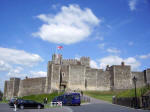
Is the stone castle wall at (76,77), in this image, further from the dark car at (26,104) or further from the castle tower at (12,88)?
the dark car at (26,104)

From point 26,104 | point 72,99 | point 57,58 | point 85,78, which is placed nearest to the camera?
point 26,104

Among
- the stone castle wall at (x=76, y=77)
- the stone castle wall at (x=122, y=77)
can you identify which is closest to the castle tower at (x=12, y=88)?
the stone castle wall at (x=76, y=77)

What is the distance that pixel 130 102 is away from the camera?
23.1 meters

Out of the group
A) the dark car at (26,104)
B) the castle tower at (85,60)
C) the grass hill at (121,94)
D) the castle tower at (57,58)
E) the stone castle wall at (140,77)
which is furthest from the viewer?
the castle tower at (85,60)

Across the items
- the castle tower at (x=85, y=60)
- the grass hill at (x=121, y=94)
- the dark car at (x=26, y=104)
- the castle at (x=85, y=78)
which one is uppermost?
the castle tower at (x=85, y=60)

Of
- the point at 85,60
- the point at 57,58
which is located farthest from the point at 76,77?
the point at 85,60

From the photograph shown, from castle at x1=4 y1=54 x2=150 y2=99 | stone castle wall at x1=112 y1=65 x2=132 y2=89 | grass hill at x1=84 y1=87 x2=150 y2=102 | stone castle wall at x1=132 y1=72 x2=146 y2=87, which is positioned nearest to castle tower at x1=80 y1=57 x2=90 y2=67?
castle at x1=4 y1=54 x2=150 y2=99

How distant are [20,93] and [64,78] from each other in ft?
66.2

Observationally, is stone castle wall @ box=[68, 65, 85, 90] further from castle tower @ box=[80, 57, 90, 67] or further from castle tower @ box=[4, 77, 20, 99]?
castle tower @ box=[4, 77, 20, 99]

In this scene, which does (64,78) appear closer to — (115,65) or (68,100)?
(115,65)

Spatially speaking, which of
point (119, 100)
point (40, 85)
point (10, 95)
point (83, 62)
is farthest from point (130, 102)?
point (10, 95)

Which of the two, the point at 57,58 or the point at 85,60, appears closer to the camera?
the point at 57,58

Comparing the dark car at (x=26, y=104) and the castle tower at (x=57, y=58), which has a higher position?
the castle tower at (x=57, y=58)

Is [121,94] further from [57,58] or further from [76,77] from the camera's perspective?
[57,58]
